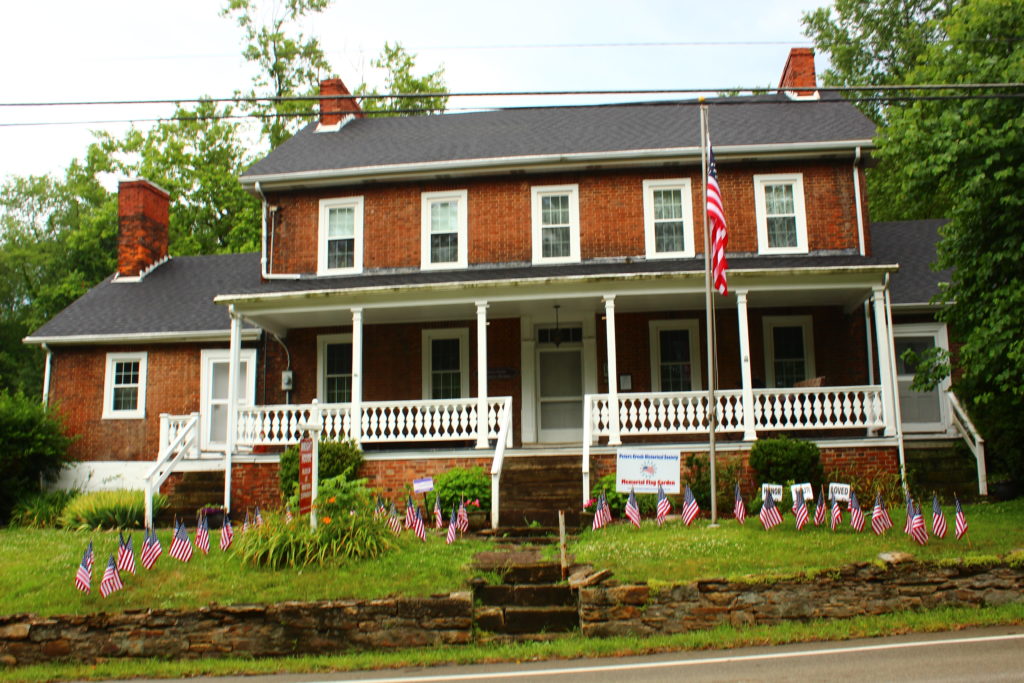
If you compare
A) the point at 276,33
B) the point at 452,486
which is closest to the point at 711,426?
the point at 452,486

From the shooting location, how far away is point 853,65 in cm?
2950

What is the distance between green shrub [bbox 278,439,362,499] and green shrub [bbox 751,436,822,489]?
6427 millimetres

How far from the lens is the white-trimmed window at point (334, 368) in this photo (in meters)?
17.3

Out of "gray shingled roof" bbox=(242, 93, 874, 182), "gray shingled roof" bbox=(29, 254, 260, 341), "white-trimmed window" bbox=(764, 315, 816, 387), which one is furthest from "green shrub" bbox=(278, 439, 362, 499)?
"white-trimmed window" bbox=(764, 315, 816, 387)

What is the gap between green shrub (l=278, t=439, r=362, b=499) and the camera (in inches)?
541

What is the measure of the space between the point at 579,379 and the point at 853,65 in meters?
19.5

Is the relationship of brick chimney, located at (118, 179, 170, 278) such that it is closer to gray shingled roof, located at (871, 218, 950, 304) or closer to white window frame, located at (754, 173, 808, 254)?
white window frame, located at (754, 173, 808, 254)

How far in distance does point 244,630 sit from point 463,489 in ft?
16.6

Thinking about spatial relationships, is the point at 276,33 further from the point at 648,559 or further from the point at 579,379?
the point at 648,559

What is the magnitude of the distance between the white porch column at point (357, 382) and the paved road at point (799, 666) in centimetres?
701

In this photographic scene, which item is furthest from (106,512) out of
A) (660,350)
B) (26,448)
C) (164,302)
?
(660,350)

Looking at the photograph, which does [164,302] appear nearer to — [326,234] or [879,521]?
[326,234]

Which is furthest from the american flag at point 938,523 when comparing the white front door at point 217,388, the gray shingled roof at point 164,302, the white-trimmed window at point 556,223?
the gray shingled roof at point 164,302

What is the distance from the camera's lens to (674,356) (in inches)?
656
